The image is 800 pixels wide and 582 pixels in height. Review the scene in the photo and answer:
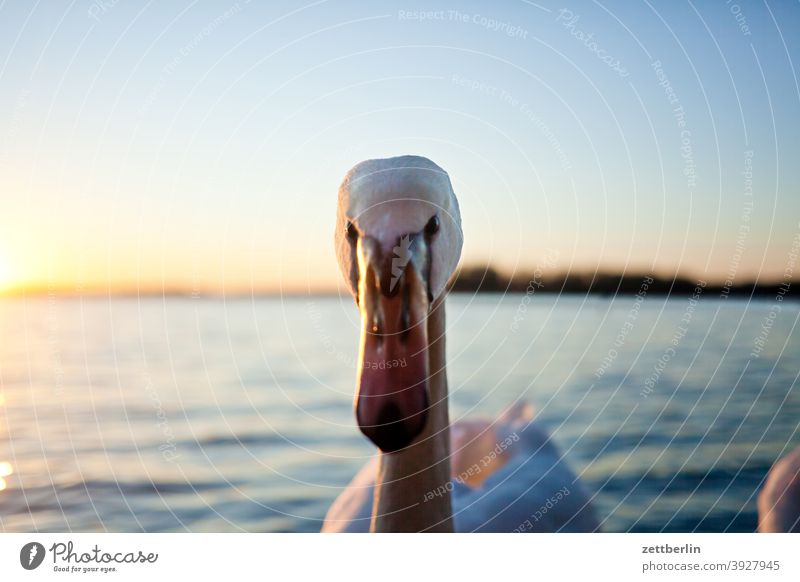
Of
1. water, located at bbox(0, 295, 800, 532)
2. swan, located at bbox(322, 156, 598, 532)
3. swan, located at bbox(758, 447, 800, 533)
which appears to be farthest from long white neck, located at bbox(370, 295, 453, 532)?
swan, located at bbox(758, 447, 800, 533)

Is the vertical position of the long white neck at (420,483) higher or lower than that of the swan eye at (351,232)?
lower

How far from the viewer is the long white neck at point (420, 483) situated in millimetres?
1349

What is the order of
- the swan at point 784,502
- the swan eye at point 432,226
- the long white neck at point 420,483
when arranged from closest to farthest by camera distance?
the swan eye at point 432,226 < the long white neck at point 420,483 < the swan at point 784,502

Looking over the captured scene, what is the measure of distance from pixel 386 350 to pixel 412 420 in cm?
9

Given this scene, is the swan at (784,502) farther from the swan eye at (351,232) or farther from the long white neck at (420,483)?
the swan eye at (351,232)

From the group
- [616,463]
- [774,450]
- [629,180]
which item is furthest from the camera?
[616,463]

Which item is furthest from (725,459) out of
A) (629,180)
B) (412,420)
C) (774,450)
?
(412,420)

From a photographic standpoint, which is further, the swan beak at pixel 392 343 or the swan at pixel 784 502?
the swan at pixel 784 502

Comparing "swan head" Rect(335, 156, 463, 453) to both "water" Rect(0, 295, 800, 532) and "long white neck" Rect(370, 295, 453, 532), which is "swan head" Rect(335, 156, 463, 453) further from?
"water" Rect(0, 295, 800, 532)

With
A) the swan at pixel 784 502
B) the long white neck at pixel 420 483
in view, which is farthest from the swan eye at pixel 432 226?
the swan at pixel 784 502

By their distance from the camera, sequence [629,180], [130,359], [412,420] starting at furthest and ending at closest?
[130,359]
[629,180]
[412,420]

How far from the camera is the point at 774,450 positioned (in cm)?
255

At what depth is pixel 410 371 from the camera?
1.08m
